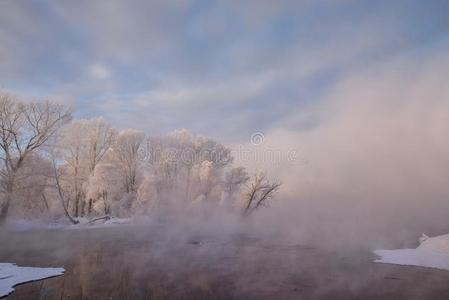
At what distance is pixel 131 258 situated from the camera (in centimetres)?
2148

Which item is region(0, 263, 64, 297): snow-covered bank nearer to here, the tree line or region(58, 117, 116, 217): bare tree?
the tree line

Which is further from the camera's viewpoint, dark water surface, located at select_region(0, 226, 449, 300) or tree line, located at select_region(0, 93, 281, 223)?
tree line, located at select_region(0, 93, 281, 223)

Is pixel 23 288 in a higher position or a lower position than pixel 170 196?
lower

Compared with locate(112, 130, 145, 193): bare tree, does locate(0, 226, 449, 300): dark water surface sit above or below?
below

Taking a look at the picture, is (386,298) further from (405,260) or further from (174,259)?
(174,259)

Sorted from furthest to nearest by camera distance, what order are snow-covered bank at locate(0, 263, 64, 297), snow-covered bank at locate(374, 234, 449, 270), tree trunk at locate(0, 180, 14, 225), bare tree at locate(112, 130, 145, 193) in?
bare tree at locate(112, 130, 145, 193) → tree trunk at locate(0, 180, 14, 225) → snow-covered bank at locate(374, 234, 449, 270) → snow-covered bank at locate(0, 263, 64, 297)

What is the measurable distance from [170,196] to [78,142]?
54.6ft

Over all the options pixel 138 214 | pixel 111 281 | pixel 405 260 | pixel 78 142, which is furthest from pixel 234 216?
pixel 111 281

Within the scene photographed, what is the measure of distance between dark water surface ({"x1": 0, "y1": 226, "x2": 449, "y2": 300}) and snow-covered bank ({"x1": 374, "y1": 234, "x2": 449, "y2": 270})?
4.91ft

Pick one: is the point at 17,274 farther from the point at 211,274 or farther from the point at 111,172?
the point at 111,172

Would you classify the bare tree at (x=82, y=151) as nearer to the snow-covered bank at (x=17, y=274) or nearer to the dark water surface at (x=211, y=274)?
the dark water surface at (x=211, y=274)

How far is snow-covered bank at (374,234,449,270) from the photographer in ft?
71.2

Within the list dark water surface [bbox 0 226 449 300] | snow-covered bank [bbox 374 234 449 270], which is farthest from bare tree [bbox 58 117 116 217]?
snow-covered bank [bbox 374 234 449 270]

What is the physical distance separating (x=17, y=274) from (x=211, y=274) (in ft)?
29.4
